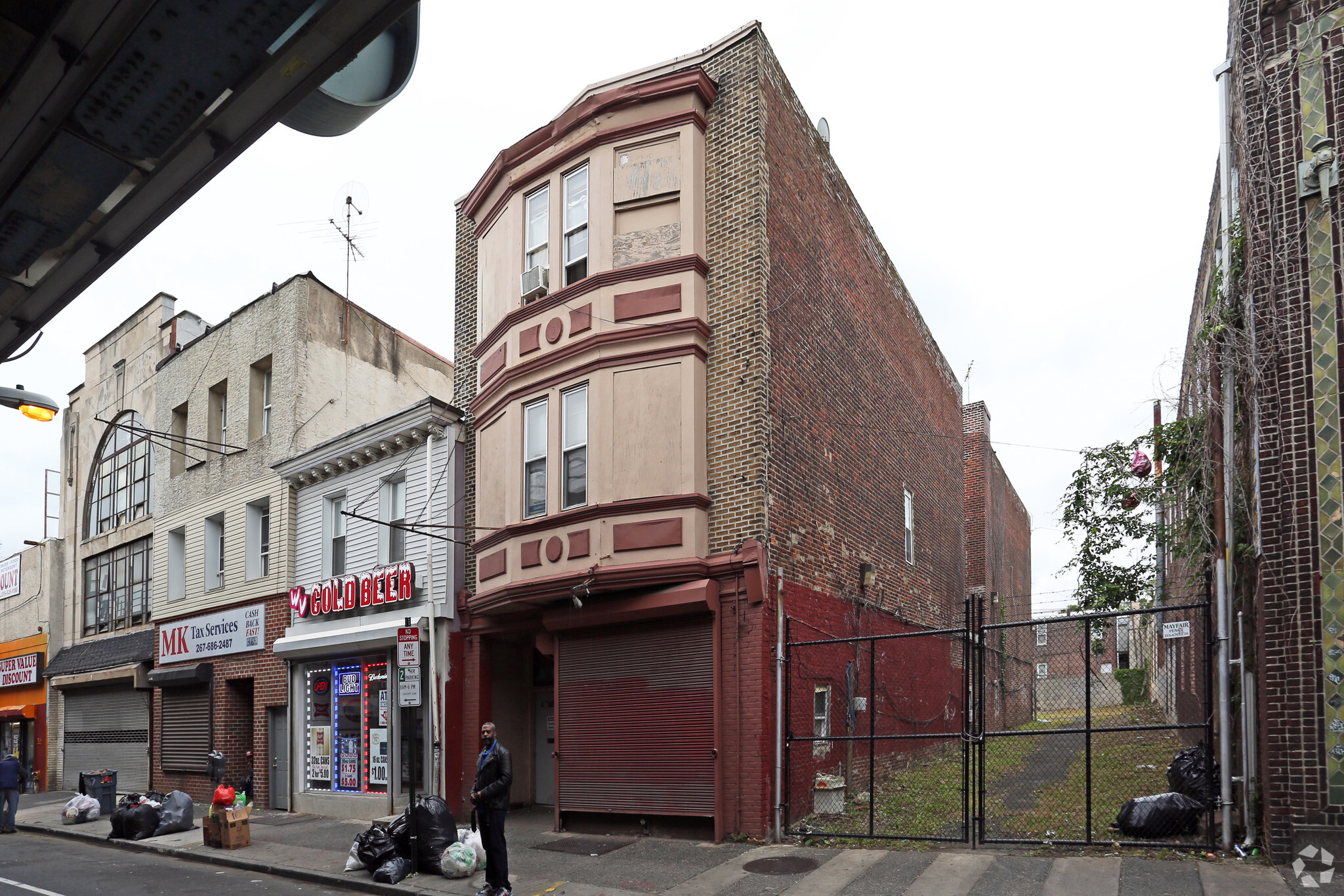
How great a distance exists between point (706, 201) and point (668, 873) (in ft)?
30.1

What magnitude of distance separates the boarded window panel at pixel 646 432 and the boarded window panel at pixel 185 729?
13811mm

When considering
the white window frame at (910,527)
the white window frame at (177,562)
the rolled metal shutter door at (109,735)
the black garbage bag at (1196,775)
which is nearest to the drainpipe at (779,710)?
the black garbage bag at (1196,775)

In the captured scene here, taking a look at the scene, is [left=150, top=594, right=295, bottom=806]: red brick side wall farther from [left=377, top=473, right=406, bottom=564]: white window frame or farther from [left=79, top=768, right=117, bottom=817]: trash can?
[left=377, top=473, right=406, bottom=564]: white window frame

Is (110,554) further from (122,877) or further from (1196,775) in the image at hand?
(1196,775)

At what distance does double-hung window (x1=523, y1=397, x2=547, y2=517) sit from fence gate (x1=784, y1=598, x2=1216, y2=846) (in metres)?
4.31

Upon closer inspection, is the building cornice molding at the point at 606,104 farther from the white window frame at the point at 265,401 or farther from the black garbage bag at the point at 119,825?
the black garbage bag at the point at 119,825

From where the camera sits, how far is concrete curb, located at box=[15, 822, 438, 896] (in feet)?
40.3

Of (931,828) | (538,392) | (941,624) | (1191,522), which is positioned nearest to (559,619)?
(538,392)

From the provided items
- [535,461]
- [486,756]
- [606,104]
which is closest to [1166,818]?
[486,756]

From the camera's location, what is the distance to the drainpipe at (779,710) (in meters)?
13.5

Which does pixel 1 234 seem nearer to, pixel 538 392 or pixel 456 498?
pixel 538 392

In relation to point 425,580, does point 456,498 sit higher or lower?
higher

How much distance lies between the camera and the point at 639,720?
14562mm

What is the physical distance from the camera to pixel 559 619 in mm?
15508
